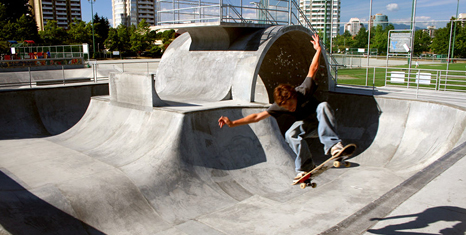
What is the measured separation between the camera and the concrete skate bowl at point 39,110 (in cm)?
1471

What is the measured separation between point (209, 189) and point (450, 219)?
19.8 ft

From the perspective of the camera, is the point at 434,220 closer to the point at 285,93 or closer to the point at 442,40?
the point at 285,93

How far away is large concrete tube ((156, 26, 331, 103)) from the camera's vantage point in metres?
13.9

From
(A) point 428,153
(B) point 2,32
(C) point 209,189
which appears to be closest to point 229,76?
(C) point 209,189

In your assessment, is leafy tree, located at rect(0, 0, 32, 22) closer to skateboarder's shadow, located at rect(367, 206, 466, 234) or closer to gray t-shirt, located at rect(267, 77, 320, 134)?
gray t-shirt, located at rect(267, 77, 320, 134)

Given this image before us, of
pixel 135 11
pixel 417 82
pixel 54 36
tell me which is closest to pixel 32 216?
pixel 417 82

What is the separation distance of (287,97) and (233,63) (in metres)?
9.42

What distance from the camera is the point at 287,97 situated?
5.32 m

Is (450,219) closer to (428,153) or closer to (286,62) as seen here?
(428,153)

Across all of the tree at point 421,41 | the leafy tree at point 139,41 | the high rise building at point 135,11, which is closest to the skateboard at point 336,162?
the tree at point 421,41

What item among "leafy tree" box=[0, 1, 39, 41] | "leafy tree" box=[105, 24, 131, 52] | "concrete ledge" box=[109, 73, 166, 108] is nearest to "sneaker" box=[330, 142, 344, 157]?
"concrete ledge" box=[109, 73, 166, 108]

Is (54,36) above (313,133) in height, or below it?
above

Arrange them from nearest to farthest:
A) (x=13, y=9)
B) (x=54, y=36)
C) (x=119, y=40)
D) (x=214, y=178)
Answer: (x=214, y=178) < (x=13, y=9) < (x=54, y=36) < (x=119, y=40)

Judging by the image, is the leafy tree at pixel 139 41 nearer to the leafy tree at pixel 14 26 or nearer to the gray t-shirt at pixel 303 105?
the leafy tree at pixel 14 26
